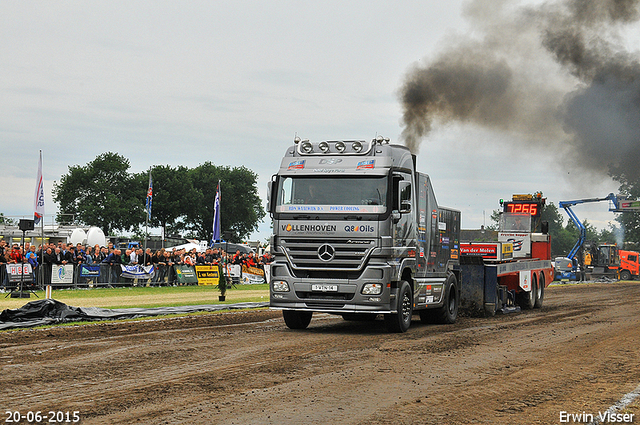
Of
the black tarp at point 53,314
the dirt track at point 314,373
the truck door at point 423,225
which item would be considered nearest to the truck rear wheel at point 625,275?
the dirt track at point 314,373

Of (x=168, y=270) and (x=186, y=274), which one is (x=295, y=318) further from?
(x=186, y=274)

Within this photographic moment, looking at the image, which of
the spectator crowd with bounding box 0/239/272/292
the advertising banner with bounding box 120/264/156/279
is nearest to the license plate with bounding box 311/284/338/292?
the spectator crowd with bounding box 0/239/272/292

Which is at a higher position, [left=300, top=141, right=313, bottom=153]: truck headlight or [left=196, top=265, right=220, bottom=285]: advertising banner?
[left=300, top=141, right=313, bottom=153]: truck headlight

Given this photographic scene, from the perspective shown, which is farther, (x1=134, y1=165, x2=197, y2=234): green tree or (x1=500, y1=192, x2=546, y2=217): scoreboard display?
(x1=134, y1=165, x2=197, y2=234): green tree

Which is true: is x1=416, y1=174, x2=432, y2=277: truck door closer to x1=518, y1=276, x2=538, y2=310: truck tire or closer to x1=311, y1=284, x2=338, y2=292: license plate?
x1=311, y1=284, x2=338, y2=292: license plate

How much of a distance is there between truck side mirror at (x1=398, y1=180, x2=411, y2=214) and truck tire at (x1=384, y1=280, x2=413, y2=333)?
1502 millimetres

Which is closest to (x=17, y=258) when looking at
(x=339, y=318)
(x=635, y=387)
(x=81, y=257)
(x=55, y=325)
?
(x=81, y=257)

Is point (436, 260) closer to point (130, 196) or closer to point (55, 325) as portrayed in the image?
point (55, 325)

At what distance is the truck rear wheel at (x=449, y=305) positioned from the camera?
17.0 metres

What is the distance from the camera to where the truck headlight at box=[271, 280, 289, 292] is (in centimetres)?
1423

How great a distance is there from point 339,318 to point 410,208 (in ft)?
17.9

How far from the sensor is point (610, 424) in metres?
6.88

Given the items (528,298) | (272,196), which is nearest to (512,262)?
(528,298)

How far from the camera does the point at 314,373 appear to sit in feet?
31.2
